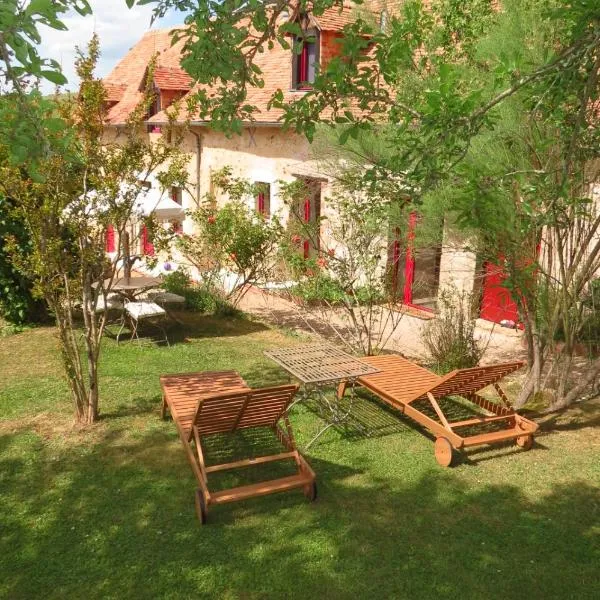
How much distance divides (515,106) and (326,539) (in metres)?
4.82

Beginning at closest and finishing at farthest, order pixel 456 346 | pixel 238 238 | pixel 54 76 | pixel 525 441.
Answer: pixel 54 76 → pixel 525 441 → pixel 456 346 → pixel 238 238

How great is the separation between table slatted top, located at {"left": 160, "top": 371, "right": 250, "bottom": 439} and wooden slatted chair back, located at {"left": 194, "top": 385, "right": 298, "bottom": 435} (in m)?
0.48

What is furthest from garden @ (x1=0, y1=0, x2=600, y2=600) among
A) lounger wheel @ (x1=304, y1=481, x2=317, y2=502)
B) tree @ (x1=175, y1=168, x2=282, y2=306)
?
tree @ (x1=175, y1=168, x2=282, y2=306)

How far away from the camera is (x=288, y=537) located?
4.65 meters

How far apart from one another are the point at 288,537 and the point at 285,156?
33.0 ft

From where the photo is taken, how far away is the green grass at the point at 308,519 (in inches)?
163

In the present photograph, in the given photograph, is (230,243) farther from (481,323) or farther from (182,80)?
(182,80)

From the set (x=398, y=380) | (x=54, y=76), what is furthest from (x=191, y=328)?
(x=54, y=76)

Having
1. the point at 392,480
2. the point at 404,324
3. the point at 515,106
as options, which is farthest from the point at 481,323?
the point at 392,480

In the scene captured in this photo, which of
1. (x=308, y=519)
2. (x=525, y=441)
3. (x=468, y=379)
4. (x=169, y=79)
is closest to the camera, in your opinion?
(x=308, y=519)

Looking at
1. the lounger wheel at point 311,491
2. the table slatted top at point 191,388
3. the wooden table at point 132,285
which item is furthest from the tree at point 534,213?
the wooden table at point 132,285

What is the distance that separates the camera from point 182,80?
18250mm

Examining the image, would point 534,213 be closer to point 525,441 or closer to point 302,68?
point 525,441

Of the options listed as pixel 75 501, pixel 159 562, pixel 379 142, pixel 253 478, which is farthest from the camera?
pixel 379 142
